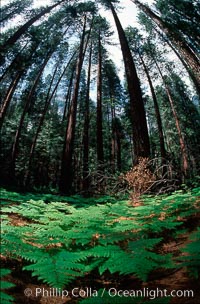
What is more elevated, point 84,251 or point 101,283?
point 84,251

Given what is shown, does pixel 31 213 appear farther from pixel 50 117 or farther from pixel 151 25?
pixel 50 117

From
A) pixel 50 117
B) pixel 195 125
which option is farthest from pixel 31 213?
pixel 195 125

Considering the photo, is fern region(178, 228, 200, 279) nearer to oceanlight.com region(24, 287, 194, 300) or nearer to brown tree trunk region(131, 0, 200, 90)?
oceanlight.com region(24, 287, 194, 300)

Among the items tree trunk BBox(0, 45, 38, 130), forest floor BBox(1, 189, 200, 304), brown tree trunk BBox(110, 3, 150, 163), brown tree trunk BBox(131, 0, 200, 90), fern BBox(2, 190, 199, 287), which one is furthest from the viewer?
tree trunk BBox(0, 45, 38, 130)

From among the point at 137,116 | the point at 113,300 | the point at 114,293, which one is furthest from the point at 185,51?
the point at 113,300

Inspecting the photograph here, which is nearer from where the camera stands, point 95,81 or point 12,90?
point 12,90

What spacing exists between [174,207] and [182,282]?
2111 mm

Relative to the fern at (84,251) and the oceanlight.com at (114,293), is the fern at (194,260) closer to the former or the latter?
the fern at (84,251)

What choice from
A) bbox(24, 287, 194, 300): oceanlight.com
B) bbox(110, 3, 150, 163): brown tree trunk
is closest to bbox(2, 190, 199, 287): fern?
bbox(24, 287, 194, 300): oceanlight.com

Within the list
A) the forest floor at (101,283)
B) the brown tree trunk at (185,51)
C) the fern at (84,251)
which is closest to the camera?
the fern at (84,251)

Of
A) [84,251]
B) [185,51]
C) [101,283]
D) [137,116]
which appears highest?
[185,51]

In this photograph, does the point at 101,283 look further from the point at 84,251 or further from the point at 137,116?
the point at 137,116

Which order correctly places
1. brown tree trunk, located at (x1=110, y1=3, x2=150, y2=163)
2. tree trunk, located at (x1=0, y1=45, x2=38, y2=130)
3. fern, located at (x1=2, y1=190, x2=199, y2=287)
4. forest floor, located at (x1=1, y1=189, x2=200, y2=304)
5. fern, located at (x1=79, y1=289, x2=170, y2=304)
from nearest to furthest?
fern, located at (x1=79, y1=289, x2=170, y2=304) < fern, located at (x1=2, y1=190, x2=199, y2=287) < forest floor, located at (x1=1, y1=189, x2=200, y2=304) < brown tree trunk, located at (x1=110, y1=3, x2=150, y2=163) < tree trunk, located at (x1=0, y1=45, x2=38, y2=130)

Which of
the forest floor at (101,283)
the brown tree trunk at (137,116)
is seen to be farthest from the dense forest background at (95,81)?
Answer: the forest floor at (101,283)
